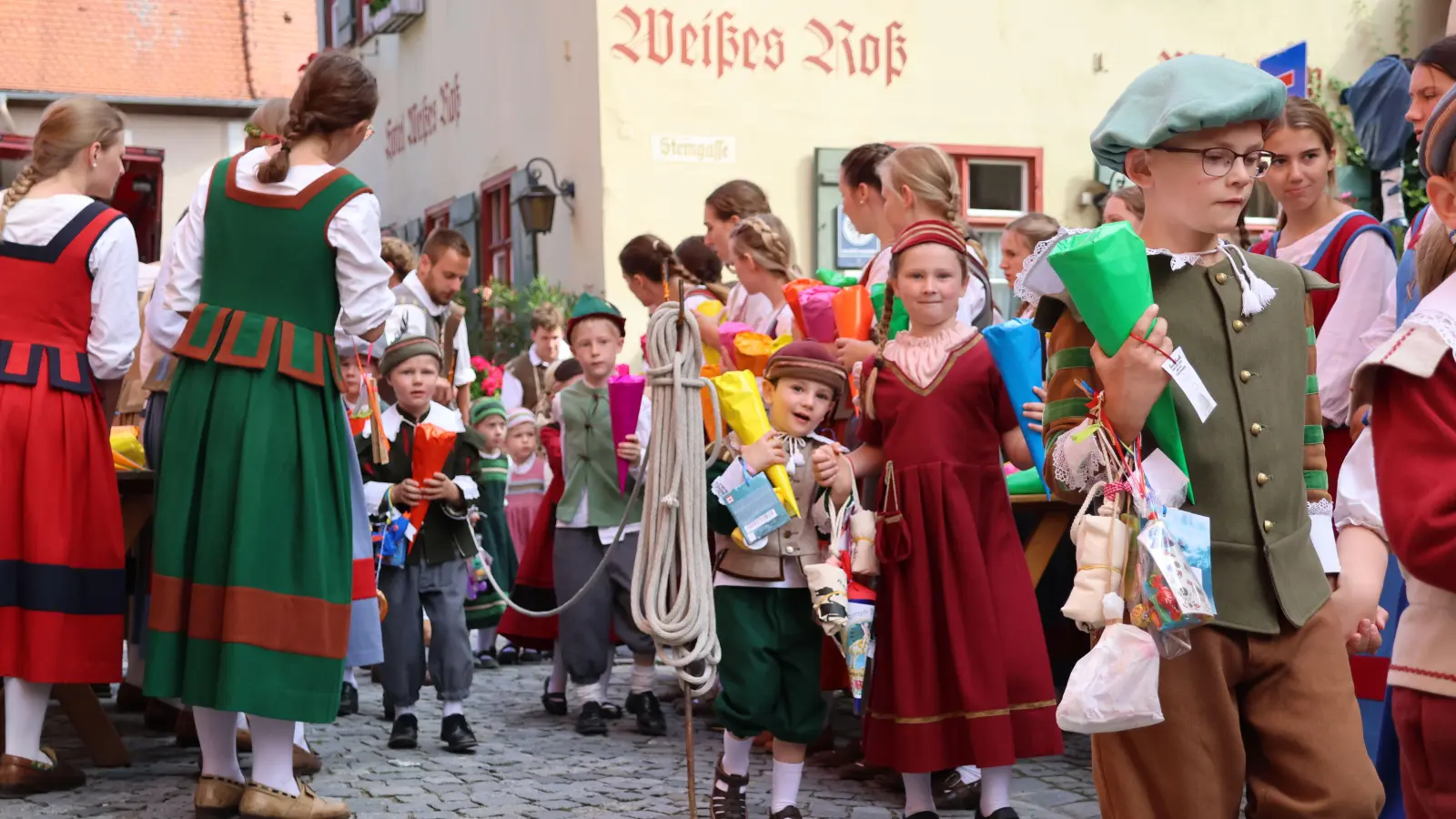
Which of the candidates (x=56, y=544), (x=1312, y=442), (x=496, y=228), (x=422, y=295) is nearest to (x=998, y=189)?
(x=496, y=228)

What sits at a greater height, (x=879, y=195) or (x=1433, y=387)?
(x=879, y=195)

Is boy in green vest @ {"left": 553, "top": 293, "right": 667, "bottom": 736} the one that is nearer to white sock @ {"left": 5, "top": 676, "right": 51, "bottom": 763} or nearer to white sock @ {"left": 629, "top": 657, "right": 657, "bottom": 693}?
white sock @ {"left": 629, "top": 657, "right": 657, "bottom": 693}

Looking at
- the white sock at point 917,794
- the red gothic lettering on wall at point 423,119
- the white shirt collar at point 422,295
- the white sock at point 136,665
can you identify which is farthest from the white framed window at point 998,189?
the white sock at point 917,794

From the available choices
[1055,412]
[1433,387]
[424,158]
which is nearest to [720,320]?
[1055,412]

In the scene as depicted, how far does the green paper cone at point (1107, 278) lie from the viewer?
8.91 ft

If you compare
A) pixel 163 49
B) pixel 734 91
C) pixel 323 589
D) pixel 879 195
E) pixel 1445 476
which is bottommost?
pixel 323 589

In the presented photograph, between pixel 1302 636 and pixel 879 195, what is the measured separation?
3369mm

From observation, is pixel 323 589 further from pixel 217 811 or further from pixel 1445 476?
pixel 1445 476

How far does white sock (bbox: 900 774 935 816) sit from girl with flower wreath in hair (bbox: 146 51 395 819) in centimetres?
162

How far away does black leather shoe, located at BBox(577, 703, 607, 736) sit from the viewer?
648cm

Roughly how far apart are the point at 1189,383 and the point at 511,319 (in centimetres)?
1127

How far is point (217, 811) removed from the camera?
4781 mm

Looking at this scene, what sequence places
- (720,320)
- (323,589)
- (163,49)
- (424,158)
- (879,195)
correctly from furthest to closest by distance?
(163,49) → (424,158) → (720,320) → (879,195) → (323,589)

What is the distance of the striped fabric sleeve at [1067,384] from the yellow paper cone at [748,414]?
1.84 meters
